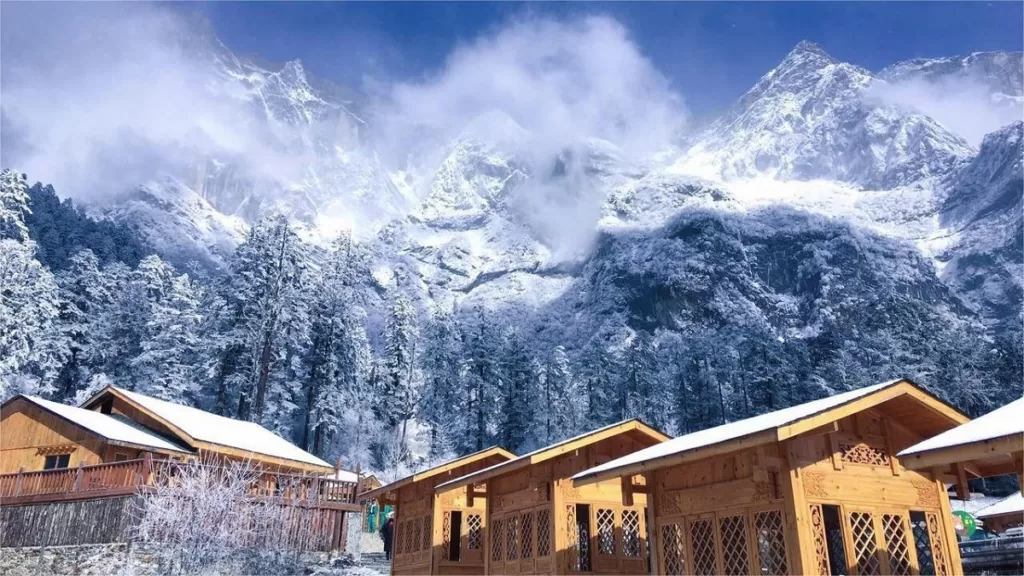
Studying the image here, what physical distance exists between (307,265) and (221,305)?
7383mm

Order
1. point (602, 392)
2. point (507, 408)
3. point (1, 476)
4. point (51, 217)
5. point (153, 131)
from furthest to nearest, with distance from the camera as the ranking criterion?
point (153, 131), point (51, 217), point (602, 392), point (507, 408), point (1, 476)

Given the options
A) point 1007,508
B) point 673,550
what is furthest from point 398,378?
point 673,550

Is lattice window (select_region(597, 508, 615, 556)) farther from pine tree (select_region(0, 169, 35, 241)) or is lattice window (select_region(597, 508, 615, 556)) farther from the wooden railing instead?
pine tree (select_region(0, 169, 35, 241))

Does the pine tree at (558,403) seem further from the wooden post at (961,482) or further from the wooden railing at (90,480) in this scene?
the wooden post at (961,482)

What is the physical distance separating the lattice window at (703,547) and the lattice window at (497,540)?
746 centimetres

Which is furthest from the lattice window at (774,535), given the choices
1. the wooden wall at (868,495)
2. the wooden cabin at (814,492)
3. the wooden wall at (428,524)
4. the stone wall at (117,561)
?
the stone wall at (117,561)

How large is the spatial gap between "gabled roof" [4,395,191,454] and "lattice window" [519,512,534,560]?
14.9m

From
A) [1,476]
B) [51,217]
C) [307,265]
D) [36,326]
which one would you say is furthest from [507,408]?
[51,217]

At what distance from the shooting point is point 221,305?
44.1 m

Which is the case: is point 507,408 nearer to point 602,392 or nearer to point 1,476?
A: point 602,392

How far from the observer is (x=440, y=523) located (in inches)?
899

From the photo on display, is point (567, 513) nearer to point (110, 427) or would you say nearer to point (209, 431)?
point (209, 431)

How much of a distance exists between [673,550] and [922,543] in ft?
14.9

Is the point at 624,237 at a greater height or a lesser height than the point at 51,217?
greater
